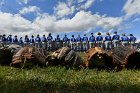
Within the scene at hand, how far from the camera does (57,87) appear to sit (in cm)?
1300

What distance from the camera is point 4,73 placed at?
15.9 metres

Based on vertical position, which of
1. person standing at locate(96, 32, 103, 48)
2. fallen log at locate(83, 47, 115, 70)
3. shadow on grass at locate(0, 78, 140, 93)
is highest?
person standing at locate(96, 32, 103, 48)

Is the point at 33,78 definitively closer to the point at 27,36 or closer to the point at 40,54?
the point at 40,54

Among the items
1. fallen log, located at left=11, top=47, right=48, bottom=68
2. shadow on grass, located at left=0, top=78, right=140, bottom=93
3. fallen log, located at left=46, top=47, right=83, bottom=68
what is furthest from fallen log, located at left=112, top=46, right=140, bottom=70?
shadow on grass, located at left=0, top=78, right=140, bottom=93

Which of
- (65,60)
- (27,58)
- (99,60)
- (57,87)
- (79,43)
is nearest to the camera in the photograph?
(57,87)

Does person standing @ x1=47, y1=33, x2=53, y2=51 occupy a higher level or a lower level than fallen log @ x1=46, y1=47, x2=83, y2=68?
higher

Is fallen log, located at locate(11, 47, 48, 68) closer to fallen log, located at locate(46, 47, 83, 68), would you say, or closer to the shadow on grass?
fallen log, located at locate(46, 47, 83, 68)

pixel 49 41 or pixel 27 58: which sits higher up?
pixel 49 41

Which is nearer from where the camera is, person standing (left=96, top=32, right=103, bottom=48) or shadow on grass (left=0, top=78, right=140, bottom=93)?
shadow on grass (left=0, top=78, right=140, bottom=93)

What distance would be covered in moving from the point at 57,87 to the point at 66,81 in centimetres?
129

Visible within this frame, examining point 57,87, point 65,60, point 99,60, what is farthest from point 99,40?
point 57,87

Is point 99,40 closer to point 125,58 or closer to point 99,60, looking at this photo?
point 125,58

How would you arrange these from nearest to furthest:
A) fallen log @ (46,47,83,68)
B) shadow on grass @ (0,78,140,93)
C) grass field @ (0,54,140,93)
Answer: shadow on grass @ (0,78,140,93) < grass field @ (0,54,140,93) < fallen log @ (46,47,83,68)

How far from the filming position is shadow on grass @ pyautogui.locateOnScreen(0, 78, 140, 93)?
12020 mm
